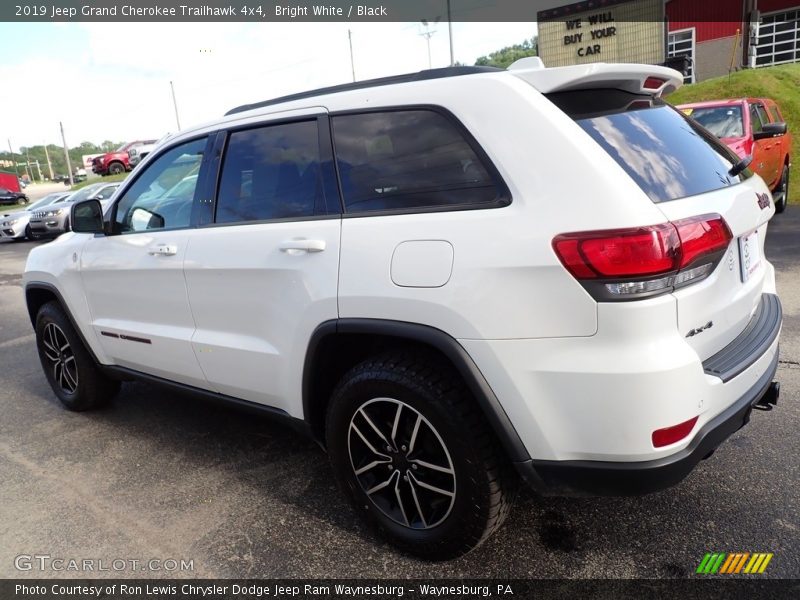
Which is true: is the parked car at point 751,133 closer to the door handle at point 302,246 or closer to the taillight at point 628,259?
the taillight at point 628,259

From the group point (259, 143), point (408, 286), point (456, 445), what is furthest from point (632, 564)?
point (259, 143)

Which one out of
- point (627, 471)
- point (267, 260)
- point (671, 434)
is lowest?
point (627, 471)

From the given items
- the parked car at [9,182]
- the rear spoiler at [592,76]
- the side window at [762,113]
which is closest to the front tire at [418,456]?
the rear spoiler at [592,76]

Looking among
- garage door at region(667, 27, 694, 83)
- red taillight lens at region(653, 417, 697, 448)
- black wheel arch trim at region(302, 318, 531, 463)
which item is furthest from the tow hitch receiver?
garage door at region(667, 27, 694, 83)

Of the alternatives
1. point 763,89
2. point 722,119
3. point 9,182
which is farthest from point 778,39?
point 9,182

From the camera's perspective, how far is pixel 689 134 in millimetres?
2568

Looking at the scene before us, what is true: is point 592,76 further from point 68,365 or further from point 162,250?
point 68,365

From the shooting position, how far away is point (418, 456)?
2.41m

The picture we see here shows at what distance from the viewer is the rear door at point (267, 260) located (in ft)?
8.46

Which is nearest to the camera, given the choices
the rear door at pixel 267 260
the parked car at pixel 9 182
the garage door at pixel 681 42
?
the rear door at pixel 267 260

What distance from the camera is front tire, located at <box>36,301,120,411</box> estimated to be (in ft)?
13.9

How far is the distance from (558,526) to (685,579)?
532 mm

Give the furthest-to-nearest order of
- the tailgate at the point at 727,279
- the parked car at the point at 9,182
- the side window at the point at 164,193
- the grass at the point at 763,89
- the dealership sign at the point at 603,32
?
the parked car at the point at 9,182 < the dealership sign at the point at 603,32 < the grass at the point at 763,89 < the side window at the point at 164,193 < the tailgate at the point at 727,279

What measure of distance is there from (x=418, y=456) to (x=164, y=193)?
7.14 feet
